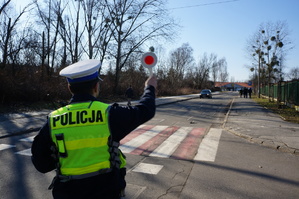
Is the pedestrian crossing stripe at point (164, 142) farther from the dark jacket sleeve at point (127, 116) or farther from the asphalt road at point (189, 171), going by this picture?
the dark jacket sleeve at point (127, 116)

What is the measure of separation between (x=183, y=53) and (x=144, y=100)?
6555cm

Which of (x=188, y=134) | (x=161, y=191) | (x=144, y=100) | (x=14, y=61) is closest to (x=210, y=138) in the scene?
(x=188, y=134)

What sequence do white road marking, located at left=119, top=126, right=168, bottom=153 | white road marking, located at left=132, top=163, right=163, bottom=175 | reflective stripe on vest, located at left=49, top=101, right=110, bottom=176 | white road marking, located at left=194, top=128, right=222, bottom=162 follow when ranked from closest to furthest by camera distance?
reflective stripe on vest, located at left=49, top=101, right=110, bottom=176 → white road marking, located at left=132, top=163, right=163, bottom=175 → white road marking, located at left=194, top=128, right=222, bottom=162 → white road marking, located at left=119, top=126, right=168, bottom=153

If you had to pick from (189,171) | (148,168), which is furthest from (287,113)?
(148,168)

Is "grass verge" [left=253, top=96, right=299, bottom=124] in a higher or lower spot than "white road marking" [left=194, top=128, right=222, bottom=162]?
higher

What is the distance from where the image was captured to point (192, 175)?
4.73 m

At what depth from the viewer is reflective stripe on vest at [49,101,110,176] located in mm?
1643

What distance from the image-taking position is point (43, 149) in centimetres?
175

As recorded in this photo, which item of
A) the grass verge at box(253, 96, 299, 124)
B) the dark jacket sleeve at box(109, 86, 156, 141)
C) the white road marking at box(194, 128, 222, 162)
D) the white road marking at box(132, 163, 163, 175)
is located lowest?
the white road marking at box(194, 128, 222, 162)

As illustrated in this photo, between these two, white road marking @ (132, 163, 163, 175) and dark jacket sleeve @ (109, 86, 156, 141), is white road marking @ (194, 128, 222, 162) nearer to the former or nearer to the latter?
white road marking @ (132, 163, 163, 175)

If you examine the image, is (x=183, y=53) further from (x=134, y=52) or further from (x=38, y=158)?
(x=38, y=158)

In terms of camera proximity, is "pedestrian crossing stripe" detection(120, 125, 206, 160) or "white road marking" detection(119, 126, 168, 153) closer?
"pedestrian crossing stripe" detection(120, 125, 206, 160)

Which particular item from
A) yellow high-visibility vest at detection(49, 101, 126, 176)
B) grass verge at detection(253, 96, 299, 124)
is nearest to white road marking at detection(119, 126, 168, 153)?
yellow high-visibility vest at detection(49, 101, 126, 176)

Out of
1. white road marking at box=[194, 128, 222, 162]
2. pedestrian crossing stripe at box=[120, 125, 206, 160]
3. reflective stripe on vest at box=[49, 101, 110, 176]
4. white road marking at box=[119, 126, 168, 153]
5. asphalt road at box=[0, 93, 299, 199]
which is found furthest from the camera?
white road marking at box=[119, 126, 168, 153]
